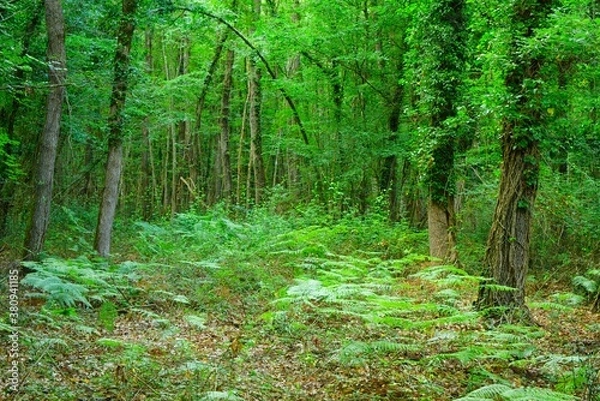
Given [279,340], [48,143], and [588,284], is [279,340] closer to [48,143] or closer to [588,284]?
[588,284]

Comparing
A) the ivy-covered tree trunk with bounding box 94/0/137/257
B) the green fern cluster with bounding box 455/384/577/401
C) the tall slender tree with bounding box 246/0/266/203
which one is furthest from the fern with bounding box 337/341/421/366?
the tall slender tree with bounding box 246/0/266/203

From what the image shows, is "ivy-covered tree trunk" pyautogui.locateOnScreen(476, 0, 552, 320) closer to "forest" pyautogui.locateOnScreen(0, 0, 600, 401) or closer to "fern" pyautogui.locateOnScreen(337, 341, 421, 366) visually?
"forest" pyautogui.locateOnScreen(0, 0, 600, 401)

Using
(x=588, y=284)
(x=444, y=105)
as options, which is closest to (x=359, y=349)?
(x=588, y=284)

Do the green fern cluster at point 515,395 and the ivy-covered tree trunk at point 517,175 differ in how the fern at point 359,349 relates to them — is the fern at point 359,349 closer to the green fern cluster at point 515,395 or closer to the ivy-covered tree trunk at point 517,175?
the green fern cluster at point 515,395

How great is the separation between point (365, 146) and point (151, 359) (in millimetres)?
13348

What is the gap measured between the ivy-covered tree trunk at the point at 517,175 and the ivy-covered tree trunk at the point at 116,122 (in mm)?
8547

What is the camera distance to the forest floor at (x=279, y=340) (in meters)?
5.71

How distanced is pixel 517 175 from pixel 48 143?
918cm

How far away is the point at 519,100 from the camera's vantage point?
8.45 m

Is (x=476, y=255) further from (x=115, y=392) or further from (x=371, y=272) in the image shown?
(x=115, y=392)

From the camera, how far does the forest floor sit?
571cm

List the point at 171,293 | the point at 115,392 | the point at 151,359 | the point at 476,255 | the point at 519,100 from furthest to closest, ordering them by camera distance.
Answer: the point at 476,255 → the point at 171,293 → the point at 519,100 → the point at 151,359 → the point at 115,392

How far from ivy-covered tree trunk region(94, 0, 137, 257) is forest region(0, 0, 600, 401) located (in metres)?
0.05

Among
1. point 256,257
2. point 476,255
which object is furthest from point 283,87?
point 476,255
